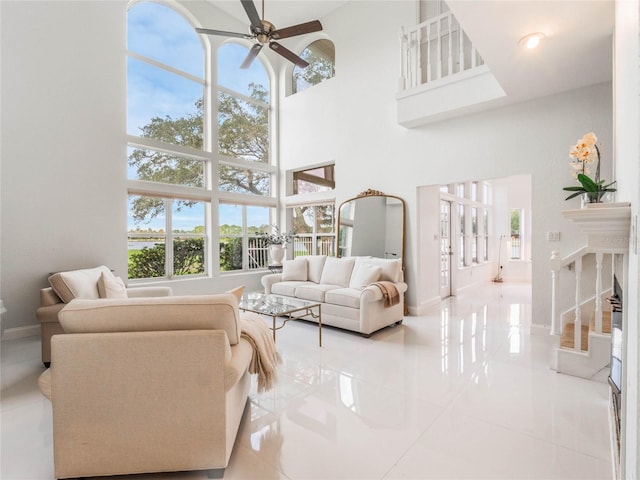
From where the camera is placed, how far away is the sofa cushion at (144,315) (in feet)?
5.07

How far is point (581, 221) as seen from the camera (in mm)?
1269

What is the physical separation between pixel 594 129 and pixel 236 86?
19.5 feet

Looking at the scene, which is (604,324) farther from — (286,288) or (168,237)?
(168,237)

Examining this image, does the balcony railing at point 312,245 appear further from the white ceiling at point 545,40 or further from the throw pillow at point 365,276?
the white ceiling at point 545,40

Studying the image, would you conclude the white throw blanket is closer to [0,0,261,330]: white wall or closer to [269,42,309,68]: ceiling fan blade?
[269,42,309,68]: ceiling fan blade

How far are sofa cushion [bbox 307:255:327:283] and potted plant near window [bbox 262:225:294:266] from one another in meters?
1.26

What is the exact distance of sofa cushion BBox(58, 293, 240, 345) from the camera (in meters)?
1.54

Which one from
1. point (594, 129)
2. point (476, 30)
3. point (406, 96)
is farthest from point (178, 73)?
point (594, 129)

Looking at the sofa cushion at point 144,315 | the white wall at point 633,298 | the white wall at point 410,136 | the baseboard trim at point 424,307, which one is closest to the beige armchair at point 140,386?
the sofa cushion at point 144,315

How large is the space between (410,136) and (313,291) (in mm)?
2912

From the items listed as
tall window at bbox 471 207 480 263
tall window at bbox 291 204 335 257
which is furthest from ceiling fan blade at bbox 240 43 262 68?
tall window at bbox 471 207 480 263

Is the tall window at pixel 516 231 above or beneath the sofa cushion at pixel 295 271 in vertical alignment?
above

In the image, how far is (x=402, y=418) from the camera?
2.15m

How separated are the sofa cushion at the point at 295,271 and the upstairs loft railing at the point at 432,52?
316 cm
